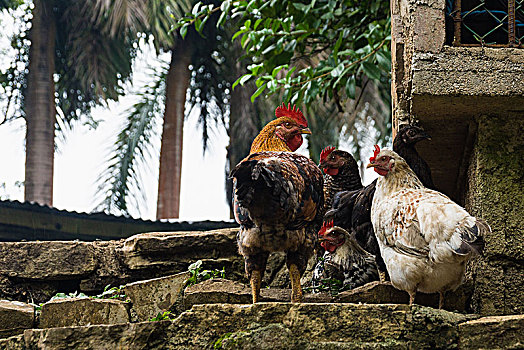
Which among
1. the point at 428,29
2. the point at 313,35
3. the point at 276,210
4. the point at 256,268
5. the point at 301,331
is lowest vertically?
the point at 301,331

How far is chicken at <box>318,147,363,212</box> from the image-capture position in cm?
545

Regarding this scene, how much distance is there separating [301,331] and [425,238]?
2.95 feet

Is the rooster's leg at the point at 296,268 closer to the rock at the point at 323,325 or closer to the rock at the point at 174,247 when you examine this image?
the rock at the point at 323,325

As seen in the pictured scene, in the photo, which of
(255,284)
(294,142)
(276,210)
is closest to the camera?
(276,210)

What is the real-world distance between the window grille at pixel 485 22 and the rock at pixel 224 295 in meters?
1.91

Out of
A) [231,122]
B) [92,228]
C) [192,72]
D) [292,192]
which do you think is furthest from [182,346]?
[192,72]

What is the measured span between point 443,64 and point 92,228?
4.55 m

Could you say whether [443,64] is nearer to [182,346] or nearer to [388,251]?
[388,251]

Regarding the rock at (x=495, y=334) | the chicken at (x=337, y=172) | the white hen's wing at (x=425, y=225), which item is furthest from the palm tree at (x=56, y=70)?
the rock at (x=495, y=334)

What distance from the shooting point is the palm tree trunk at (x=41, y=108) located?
1570 cm

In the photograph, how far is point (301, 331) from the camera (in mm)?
3014

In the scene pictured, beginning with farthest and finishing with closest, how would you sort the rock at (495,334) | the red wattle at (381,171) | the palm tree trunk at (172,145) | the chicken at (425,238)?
the palm tree trunk at (172,145)
the red wattle at (381,171)
the chicken at (425,238)
the rock at (495,334)

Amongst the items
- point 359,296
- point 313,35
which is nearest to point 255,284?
point 359,296

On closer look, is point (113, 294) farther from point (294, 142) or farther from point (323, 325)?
point (323, 325)
